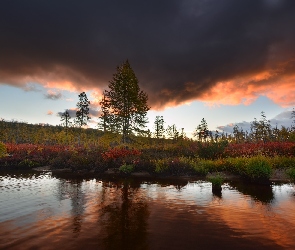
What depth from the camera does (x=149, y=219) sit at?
7.04m

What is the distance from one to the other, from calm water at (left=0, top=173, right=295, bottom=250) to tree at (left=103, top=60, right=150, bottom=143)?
1981 cm

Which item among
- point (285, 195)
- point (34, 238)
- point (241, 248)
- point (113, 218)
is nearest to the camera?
point (241, 248)

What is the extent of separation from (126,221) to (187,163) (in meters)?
11.7

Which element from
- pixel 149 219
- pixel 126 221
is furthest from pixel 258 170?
pixel 126 221

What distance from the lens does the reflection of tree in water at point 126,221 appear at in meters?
5.23

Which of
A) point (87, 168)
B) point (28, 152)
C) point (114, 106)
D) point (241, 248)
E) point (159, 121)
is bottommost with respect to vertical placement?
point (241, 248)

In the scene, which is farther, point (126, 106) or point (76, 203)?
point (126, 106)

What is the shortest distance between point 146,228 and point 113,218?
54.0 inches

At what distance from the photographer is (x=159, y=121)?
67000 millimetres

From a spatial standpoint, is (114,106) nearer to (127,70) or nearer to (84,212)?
(127,70)

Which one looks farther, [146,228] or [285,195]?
[285,195]

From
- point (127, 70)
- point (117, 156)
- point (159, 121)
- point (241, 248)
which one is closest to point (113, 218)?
point (241, 248)

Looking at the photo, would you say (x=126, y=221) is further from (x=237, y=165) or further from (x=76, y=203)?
(x=237, y=165)

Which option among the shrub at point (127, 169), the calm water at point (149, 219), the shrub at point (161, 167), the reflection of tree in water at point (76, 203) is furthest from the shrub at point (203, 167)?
the reflection of tree in water at point (76, 203)
